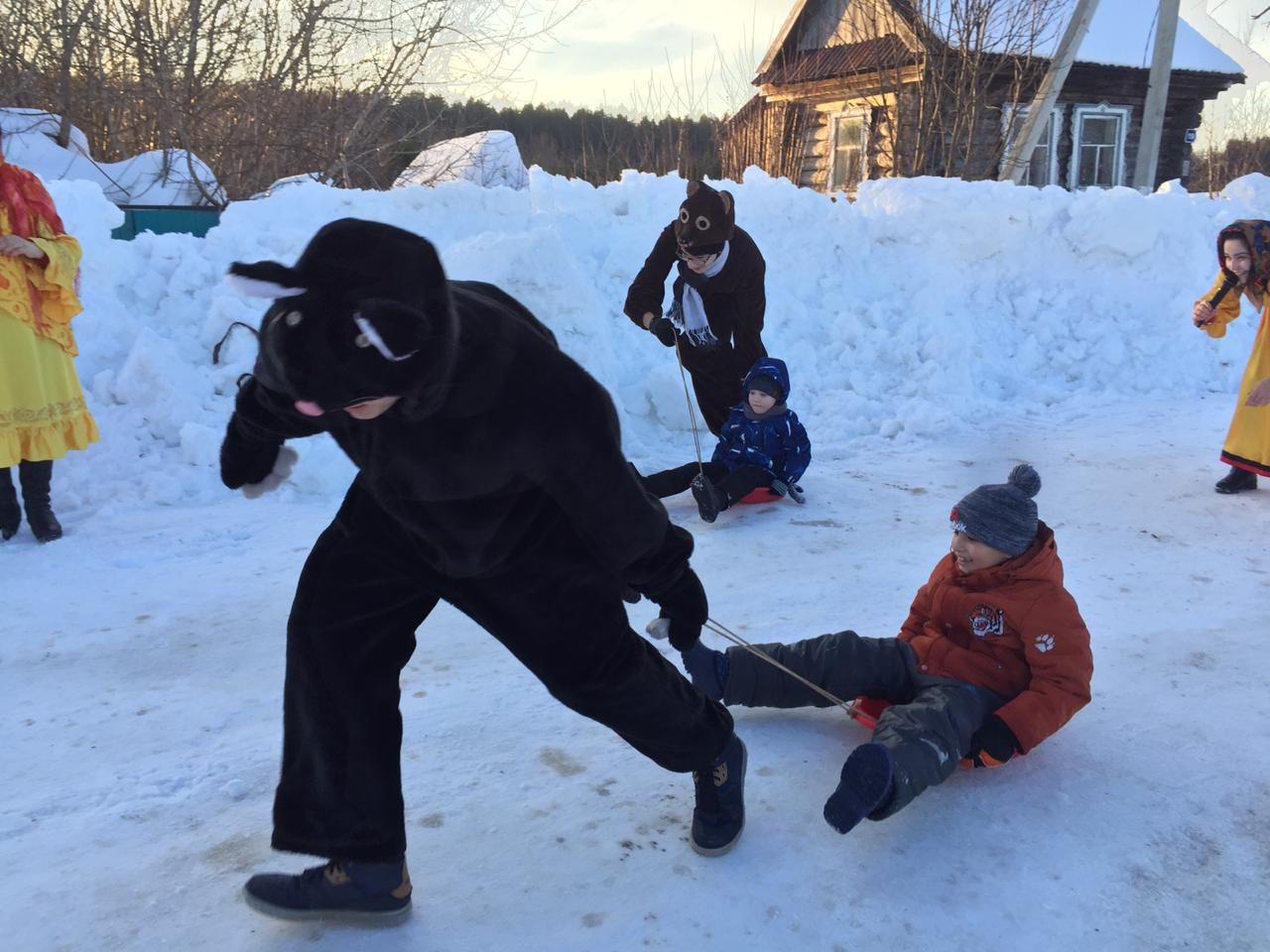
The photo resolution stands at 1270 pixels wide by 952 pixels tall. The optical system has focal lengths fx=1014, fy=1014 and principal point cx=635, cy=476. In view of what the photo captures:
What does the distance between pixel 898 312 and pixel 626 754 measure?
6.56 m

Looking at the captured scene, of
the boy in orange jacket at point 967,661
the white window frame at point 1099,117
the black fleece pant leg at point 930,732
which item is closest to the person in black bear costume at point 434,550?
the black fleece pant leg at point 930,732

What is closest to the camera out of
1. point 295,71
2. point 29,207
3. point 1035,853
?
point 1035,853

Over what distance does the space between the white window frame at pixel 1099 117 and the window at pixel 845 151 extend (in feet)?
11.5

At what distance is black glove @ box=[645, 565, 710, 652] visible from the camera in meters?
2.11

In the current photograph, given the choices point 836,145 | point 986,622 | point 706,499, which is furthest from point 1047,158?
point 986,622

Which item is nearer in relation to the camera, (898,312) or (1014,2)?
(898,312)

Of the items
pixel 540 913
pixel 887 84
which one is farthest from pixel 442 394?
pixel 887 84

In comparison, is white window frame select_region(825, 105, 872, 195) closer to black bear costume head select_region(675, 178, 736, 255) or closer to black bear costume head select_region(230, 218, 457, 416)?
black bear costume head select_region(675, 178, 736, 255)

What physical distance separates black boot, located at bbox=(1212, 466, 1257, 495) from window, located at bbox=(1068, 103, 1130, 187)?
12.8 meters

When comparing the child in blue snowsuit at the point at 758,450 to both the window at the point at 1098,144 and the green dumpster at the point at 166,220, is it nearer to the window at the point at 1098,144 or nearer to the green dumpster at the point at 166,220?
the green dumpster at the point at 166,220

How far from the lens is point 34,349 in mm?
4406

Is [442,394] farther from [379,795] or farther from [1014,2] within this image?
[1014,2]

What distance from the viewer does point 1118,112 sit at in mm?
16500

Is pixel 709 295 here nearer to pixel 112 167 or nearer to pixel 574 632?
pixel 574 632
